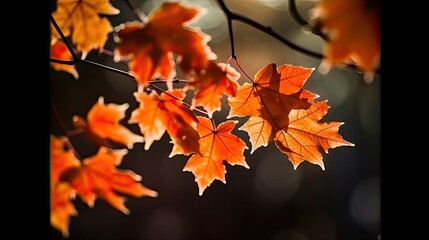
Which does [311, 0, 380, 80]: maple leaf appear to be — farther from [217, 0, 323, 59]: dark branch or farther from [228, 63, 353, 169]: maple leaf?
[228, 63, 353, 169]: maple leaf

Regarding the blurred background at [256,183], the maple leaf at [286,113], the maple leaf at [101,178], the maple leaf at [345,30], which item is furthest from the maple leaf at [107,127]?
the blurred background at [256,183]

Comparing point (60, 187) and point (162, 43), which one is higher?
point (162, 43)

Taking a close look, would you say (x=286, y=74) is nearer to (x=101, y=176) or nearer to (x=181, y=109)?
(x=181, y=109)

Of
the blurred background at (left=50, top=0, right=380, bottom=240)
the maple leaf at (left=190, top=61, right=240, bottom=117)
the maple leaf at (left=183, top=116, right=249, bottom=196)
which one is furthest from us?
the blurred background at (left=50, top=0, right=380, bottom=240)

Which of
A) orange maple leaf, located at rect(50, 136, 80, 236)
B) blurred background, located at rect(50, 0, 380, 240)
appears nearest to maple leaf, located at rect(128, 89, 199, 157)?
orange maple leaf, located at rect(50, 136, 80, 236)

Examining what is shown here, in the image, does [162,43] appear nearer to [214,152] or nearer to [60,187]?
[214,152]

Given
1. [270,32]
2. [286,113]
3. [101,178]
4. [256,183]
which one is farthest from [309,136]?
[256,183]

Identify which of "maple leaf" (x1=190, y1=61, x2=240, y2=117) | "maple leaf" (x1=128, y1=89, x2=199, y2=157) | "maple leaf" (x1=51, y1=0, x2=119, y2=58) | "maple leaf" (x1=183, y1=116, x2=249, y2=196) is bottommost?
"maple leaf" (x1=183, y1=116, x2=249, y2=196)
